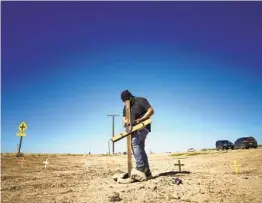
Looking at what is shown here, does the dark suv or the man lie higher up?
the dark suv

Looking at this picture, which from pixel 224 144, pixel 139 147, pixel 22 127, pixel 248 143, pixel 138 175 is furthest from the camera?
pixel 224 144

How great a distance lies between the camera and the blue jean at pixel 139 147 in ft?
21.5

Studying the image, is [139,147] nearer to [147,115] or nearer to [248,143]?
[147,115]

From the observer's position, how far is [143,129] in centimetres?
663

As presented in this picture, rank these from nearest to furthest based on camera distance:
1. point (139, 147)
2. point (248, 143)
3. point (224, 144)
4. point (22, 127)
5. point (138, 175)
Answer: point (138, 175), point (139, 147), point (22, 127), point (248, 143), point (224, 144)

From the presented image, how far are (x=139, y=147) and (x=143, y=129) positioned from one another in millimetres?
491

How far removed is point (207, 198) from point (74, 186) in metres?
3.60

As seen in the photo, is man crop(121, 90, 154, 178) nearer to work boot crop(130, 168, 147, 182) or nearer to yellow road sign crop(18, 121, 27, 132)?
work boot crop(130, 168, 147, 182)

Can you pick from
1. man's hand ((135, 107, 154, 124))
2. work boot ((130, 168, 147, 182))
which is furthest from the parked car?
work boot ((130, 168, 147, 182))

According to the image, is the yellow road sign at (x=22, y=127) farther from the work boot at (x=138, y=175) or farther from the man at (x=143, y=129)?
the work boot at (x=138, y=175)

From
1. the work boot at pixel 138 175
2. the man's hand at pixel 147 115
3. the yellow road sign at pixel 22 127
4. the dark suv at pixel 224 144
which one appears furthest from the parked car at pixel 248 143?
the work boot at pixel 138 175

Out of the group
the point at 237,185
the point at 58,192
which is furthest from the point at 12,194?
the point at 237,185

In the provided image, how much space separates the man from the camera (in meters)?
6.56

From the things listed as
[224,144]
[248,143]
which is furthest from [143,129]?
→ [224,144]
